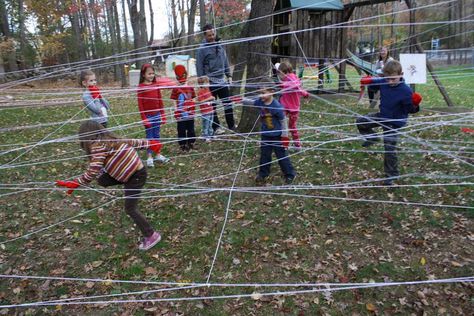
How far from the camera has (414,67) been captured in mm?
5418

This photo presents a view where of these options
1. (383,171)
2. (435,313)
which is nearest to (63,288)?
(435,313)

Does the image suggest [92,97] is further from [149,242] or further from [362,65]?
[362,65]

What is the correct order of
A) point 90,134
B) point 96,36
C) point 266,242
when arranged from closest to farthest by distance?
1. point 90,134
2. point 266,242
3. point 96,36

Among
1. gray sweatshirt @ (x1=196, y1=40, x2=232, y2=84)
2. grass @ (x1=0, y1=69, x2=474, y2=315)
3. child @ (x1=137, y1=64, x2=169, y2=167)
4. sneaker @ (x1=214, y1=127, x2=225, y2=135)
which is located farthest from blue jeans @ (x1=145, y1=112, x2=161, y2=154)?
sneaker @ (x1=214, y1=127, x2=225, y2=135)

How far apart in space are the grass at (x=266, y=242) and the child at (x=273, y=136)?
0.69ft

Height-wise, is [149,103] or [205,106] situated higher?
[149,103]

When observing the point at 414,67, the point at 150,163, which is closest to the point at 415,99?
the point at 414,67

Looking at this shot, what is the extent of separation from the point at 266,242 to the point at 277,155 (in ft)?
3.97

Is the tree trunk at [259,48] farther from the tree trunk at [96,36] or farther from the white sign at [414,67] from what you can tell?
the tree trunk at [96,36]

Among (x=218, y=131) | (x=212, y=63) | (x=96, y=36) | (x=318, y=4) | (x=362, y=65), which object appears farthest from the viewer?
(x=96, y=36)

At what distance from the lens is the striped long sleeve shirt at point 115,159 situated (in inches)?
119

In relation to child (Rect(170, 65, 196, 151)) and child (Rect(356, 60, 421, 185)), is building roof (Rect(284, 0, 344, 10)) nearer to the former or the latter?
child (Rect(170, 65, 196, 151))

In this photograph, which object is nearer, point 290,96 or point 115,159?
point 115,159

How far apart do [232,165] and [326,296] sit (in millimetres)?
2564
